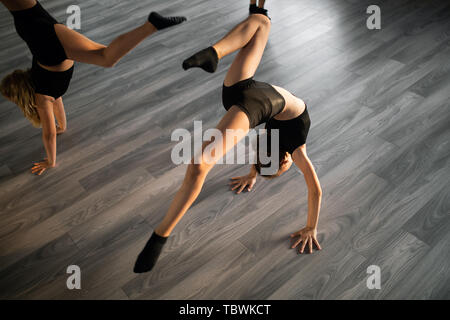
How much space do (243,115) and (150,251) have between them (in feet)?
2.14

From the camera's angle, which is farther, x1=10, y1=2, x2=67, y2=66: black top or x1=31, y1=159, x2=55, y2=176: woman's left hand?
x1=31, y1=159, x2=55, y2=176: woman's left hand

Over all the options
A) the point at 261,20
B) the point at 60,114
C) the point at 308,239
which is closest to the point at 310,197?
the point at 308,239

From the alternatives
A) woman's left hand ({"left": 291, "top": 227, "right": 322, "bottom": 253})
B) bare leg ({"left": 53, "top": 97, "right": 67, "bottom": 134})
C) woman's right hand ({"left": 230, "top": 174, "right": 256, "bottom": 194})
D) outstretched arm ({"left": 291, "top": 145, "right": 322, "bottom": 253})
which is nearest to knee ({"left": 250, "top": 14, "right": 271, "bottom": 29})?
outstretched arm ({"left": 291, "top": 145, "right": 322, "bottom": 253})

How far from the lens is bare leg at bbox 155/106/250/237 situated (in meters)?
1.16

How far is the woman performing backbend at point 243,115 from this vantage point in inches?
46.3

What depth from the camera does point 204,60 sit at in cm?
116

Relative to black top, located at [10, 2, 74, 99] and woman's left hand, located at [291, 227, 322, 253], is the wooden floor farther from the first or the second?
black top, located at [10, 2, 74, 99]

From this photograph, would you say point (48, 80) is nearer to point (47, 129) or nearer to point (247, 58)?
point (47, 129)

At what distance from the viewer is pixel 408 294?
1.55 m

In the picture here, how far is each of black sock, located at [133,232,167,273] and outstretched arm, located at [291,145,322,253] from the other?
73 cm

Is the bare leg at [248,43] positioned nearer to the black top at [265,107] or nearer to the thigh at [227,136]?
the black top at [265,107]

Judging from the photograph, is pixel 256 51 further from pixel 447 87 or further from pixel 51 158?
pixel 447 87
